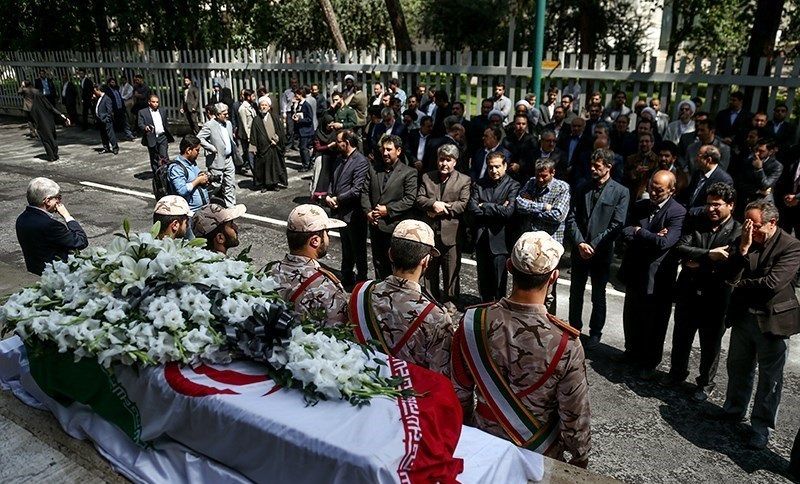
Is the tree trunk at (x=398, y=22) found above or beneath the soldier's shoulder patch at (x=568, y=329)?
above

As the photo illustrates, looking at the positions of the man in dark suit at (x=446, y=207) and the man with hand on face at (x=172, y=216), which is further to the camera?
the man in dark suit at (x=446, y=207)

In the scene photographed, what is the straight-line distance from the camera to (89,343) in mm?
2602

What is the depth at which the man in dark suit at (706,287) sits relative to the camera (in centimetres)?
505

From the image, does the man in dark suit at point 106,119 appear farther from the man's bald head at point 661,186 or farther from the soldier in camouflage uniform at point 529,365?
the soldier in camouflage uniform at point 529,365

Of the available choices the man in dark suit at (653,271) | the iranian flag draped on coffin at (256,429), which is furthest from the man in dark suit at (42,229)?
the man in dark suit at (653,271)

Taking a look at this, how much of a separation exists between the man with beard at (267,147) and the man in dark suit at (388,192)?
5268mm

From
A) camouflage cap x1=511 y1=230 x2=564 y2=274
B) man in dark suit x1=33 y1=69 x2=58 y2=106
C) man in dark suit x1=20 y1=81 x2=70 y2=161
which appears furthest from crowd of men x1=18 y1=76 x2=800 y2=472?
man in dark suit x1=33 y1=69 x2=58 y2=106

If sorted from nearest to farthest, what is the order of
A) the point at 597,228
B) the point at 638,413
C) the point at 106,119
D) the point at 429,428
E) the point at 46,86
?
the point at 429,428
the point at 638,413
the point at 597,228
the point at 106,119
the point at 46,86

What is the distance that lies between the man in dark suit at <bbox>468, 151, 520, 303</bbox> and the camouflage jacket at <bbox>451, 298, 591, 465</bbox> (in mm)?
3565

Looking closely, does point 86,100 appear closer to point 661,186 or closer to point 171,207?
point 171,207

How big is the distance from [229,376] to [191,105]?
52.6 ft

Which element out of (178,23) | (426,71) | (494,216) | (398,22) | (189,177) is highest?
(178,23)

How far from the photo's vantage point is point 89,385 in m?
2.80

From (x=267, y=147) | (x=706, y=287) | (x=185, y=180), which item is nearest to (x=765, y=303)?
(x=706, y=287)
